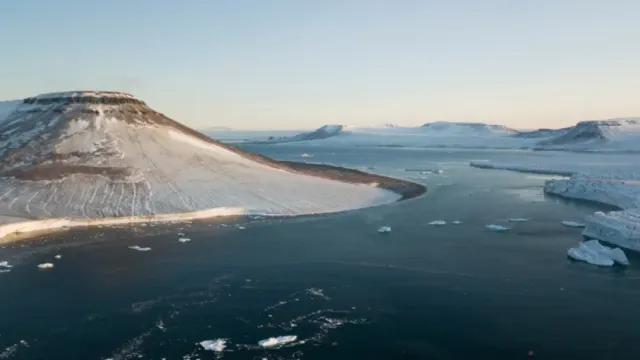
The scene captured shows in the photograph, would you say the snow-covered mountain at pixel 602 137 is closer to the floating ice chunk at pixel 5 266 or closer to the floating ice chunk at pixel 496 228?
the floating ice chunk at pixel 496 228

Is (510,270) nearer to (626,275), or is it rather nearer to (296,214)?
(626,275)

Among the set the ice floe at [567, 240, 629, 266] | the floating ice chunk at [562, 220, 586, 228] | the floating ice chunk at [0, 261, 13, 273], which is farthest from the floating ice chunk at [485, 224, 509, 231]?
the floating ice chunk at [0, 261, 13, 273]

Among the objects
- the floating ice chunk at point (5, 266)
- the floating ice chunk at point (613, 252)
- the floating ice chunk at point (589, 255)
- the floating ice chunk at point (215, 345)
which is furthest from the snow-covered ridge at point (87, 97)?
the floating ice chunk at point (613, 252)

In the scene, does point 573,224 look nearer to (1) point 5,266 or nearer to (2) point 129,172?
(1) point 5,266

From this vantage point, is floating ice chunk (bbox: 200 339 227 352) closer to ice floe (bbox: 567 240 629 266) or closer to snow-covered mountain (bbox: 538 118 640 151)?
ice floe (bbox: 567 240 629 266)

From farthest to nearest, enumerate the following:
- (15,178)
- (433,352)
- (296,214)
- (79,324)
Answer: (15,178), (296,214), (79,324), (433,352)

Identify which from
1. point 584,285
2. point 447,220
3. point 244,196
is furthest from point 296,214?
point 584,285
